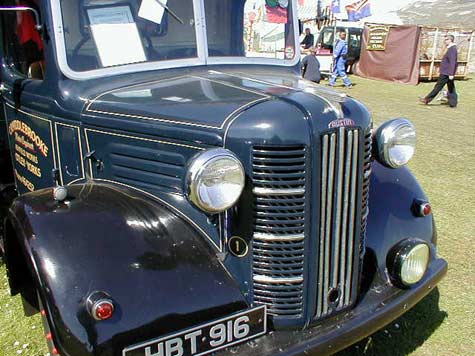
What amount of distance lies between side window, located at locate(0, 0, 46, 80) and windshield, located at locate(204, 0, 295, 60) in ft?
3.53

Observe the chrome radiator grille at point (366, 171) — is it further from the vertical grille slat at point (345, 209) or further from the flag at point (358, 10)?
the flag at point (358, 10)

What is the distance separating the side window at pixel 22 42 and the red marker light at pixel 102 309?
1.78 m

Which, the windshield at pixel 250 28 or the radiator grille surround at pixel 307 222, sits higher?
the windshield at pixel 250 28

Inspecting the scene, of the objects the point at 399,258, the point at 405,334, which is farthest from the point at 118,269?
the point at 405,334

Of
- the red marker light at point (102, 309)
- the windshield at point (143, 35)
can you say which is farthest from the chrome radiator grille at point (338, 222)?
the windshield at point (143, 35)

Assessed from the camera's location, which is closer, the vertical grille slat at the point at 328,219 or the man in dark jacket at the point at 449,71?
the vertical grille slat at the point at 328,219

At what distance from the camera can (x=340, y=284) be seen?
2.56 m

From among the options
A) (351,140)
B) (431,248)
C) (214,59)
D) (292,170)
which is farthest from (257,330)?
(214,59)

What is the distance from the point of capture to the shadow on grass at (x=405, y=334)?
3191 millimetres

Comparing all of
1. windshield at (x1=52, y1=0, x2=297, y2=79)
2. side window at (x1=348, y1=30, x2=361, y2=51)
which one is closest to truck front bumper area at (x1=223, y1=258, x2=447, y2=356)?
windshield at (x1=52, y1=0, x2=297, y2=79)

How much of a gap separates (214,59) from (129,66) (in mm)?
564

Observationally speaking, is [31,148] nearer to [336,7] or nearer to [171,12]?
[171,12]

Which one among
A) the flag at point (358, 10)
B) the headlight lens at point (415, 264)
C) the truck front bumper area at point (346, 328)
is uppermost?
the flag at point (358, 10)

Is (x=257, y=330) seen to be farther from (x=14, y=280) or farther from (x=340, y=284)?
(x=14, y=280)
